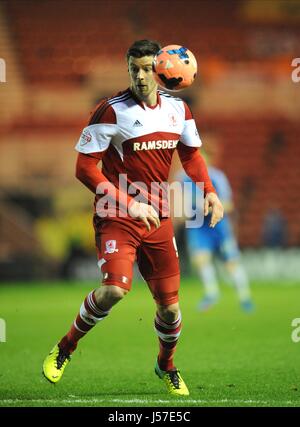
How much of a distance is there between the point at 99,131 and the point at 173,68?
2.15ft

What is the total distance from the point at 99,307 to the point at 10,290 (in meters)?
10.7

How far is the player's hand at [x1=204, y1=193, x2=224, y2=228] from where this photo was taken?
244 inches

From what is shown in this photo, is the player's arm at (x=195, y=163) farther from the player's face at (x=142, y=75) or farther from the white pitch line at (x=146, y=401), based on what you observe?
the white pitch line at (x=146, y=401)

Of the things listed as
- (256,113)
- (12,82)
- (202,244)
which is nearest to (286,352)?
(202,244)

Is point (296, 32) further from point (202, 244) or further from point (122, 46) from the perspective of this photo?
point (202, 244)

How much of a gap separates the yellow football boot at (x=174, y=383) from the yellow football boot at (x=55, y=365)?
72cm

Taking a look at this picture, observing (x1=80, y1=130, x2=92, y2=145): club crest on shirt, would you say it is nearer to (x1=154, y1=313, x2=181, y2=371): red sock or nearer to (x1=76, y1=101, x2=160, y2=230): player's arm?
(x1=76, y1=101, x2=160, y2=230): player's arm

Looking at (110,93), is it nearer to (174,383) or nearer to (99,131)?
(99,131)

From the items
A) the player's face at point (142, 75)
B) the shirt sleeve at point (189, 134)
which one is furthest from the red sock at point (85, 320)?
the player's face at point (142, 75)

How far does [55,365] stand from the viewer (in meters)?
6.26

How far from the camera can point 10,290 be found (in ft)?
54.0

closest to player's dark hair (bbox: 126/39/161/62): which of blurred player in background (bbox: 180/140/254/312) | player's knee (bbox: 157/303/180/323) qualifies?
player's knee (bbox: 157/303/180/323)

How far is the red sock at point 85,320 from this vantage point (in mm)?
6031

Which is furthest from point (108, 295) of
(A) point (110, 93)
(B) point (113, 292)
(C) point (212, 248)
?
(A) point (110, 93)
